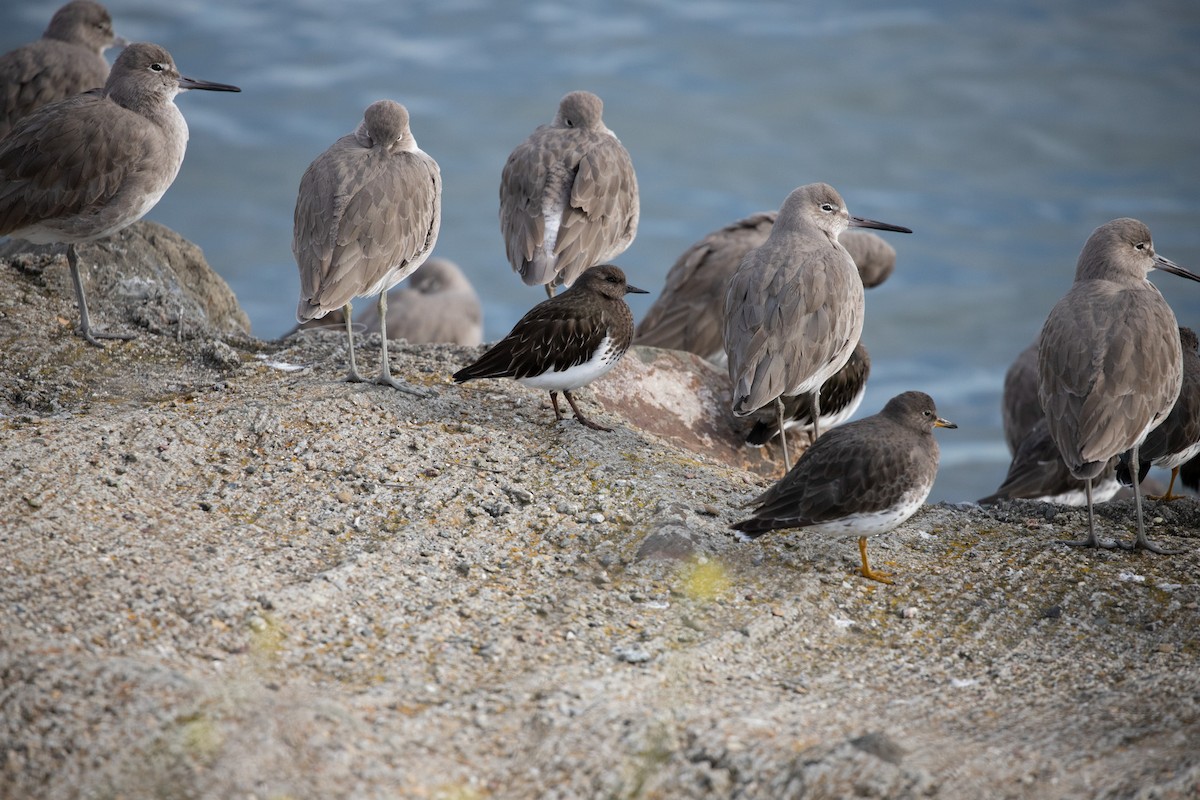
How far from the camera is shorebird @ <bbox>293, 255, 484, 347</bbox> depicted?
38.7 ft

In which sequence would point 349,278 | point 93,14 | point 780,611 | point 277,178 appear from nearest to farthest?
1. point 780,611
2. point 349,278
3. point 93,14
4. point 277,178

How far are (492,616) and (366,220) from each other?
2.73 metres

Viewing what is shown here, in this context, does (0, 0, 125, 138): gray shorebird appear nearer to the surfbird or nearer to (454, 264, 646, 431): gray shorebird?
(454, 264, 646, 431): gray shorebird

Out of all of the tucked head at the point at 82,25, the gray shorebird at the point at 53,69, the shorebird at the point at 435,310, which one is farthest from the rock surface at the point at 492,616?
the shorebird at the point at 435,310

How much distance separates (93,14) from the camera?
9.73 m

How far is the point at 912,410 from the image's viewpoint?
601 centimetres

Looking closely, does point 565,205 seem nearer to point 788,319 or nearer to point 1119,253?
point 788,319

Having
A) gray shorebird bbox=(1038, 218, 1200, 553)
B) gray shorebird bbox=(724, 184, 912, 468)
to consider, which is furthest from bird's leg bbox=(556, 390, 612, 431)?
gray shorebird bbox=(1038, 218, 1200, 553)

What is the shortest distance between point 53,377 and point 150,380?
503mm

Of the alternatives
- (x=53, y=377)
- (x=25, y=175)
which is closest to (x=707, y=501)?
(x=53, y=377)

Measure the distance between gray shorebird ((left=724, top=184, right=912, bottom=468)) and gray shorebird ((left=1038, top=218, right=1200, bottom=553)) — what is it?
3.53 feet

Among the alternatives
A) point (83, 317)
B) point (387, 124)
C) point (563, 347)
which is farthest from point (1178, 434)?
point (83, 317)

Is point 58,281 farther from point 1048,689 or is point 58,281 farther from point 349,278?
point 1048,689

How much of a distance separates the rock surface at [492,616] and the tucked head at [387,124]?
1.34m
